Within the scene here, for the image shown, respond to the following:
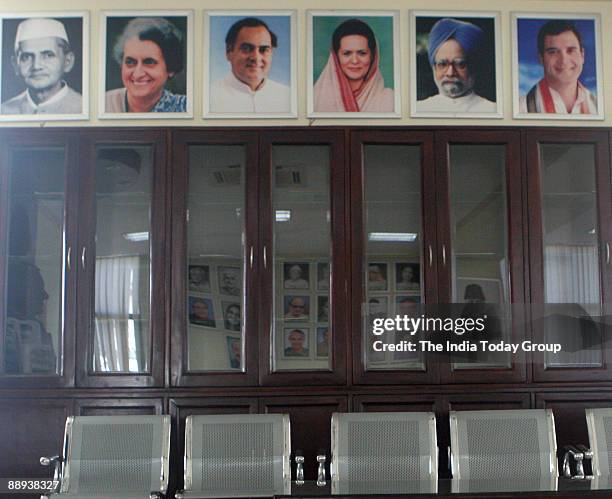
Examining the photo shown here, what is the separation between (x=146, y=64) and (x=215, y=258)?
4.07 feet

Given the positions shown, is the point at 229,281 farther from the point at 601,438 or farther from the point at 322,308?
the point at 601,438

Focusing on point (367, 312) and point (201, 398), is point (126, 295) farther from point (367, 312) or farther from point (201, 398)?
point (367, 312)

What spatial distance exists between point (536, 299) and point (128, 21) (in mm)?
2922

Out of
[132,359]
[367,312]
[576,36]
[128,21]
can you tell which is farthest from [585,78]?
[132,359]

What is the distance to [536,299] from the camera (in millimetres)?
4785

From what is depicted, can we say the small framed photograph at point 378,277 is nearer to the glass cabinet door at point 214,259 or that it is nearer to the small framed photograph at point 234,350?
the glass cabinet door at point 214,259

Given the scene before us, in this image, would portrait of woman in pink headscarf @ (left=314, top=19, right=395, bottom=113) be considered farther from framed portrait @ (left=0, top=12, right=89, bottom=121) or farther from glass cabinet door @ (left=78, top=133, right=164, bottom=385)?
framed portrait @ (left=0, top=12, right=89, bottom=121)

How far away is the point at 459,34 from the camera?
4.98m

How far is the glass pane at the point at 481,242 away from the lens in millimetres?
4809

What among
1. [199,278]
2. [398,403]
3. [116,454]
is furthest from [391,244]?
[116,454]

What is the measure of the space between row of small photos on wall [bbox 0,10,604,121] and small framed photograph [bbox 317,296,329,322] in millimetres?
1090

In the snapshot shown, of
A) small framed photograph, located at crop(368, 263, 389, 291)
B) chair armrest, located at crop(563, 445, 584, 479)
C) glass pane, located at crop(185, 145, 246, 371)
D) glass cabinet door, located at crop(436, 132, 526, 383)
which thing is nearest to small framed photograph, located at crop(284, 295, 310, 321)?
glass pane, located at crop(185, 145, 246, 371)

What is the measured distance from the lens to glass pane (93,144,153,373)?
4.70 m

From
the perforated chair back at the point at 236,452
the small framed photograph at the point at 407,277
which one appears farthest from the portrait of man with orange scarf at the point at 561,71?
the perforated chair back at the point at 236,452
